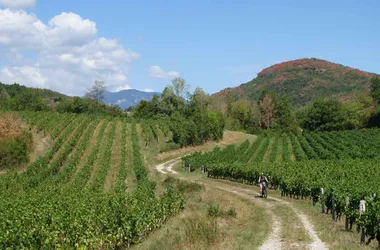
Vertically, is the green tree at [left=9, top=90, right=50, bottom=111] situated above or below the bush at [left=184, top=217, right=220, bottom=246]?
above

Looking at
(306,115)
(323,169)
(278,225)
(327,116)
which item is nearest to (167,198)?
(278,225)

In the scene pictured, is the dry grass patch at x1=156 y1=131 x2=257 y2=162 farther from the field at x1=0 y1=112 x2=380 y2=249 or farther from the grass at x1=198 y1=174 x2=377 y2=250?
the grass at x1=198 y1=174 x2=377 y2=250

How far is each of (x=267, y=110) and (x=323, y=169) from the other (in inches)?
3429

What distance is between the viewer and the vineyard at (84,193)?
61.7 ft

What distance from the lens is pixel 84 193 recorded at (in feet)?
107

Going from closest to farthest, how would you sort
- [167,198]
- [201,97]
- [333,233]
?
[333,233] → [167,198] → [201,97]

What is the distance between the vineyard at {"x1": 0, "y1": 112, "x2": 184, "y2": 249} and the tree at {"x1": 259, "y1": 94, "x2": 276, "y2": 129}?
49.3m

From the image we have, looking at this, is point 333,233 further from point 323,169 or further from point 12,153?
point 12,153

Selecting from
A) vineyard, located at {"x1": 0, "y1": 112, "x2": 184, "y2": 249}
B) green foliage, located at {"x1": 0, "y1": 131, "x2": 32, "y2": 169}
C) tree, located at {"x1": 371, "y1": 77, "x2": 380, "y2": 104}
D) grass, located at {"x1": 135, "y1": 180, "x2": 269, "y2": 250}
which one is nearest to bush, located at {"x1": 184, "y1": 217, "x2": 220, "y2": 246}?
grass, located at {"x1": 135, "y1": 180, "x2": 269, "y2": 250}

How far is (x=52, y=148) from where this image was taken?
6662cm

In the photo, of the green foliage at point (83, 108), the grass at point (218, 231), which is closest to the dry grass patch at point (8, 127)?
the green foliage at point (83, 108)

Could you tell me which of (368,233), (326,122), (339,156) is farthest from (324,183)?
(326,122)

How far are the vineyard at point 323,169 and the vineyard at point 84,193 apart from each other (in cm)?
1052

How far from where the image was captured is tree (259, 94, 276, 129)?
5044 inches
